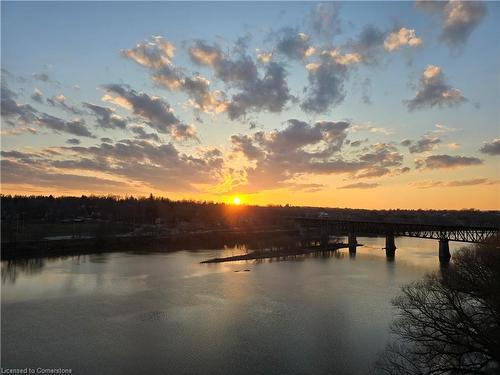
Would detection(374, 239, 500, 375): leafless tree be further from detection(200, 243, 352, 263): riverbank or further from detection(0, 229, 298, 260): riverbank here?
detection(0, 229, 298, 260): riverbank

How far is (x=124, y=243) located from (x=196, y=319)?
60.1m

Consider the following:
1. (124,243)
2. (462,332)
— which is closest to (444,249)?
(462,332)

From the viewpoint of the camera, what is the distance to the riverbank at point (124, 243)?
6359 cm

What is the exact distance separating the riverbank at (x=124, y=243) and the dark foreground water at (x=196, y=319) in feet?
46.7

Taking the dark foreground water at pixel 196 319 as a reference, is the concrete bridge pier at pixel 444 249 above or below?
above

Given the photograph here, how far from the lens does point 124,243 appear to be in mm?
82500

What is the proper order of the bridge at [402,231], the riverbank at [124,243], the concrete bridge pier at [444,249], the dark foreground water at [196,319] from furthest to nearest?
the riverbank at [124,243]
the concrete bridge pier at [444,249]
the bridge at [402,231]
the dark foreground water at [196,319]

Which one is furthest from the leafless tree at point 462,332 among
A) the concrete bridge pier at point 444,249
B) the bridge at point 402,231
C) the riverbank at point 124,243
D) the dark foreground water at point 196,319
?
the riverbank at point 124,243

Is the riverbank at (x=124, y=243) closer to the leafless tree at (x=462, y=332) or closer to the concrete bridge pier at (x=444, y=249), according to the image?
the concrete bridge pier at (x=444, y=249)

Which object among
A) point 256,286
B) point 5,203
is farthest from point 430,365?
point 5,203

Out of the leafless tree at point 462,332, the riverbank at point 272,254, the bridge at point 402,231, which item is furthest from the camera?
the riverbank at point 272,254

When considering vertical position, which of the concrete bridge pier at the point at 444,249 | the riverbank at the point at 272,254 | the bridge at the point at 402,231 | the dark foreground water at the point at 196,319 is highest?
the bridge at the point at 402,231

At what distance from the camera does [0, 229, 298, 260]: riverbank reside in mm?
63594

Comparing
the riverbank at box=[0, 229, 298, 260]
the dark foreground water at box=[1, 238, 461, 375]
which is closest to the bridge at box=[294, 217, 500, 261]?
the dark foreground water at box=[1, 238, 461, 375]
